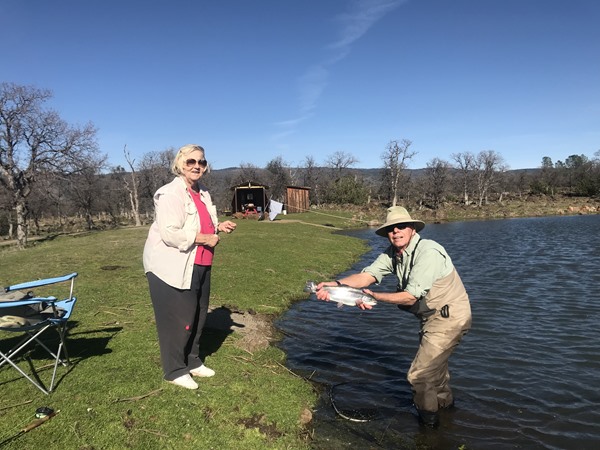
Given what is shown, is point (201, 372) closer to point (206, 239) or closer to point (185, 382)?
point (185, 382)

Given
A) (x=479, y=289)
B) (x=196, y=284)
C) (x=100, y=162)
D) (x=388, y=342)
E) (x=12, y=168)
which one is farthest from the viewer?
(x=100, y=162)

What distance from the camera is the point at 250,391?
223 inches

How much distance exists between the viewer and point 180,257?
4.98m

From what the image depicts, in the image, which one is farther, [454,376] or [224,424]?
[454,376]

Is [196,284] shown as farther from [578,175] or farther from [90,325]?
[578,175]

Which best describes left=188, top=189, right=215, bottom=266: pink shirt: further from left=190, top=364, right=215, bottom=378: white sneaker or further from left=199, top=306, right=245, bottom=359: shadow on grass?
left=199, top=306, right=245, bottom=359: shadow on grass

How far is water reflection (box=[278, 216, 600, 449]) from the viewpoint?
17.3ft

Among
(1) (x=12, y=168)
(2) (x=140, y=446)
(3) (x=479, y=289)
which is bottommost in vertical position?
(3) (x=479, y=289)

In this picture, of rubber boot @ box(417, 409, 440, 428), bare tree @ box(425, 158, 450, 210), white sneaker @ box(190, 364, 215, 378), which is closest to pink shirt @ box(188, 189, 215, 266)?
white sneaker @ box(190, 364, 215, 378)

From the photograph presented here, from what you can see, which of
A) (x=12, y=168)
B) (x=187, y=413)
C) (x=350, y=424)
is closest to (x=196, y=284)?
(x=187, y=413)

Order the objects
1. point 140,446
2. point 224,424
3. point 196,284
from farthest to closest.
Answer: point 196,284
point 224,424
point 140,446

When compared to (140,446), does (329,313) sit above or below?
below

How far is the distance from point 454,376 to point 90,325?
7190mm

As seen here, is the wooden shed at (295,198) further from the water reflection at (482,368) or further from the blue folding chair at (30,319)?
the blue folding chair at (30,319)
